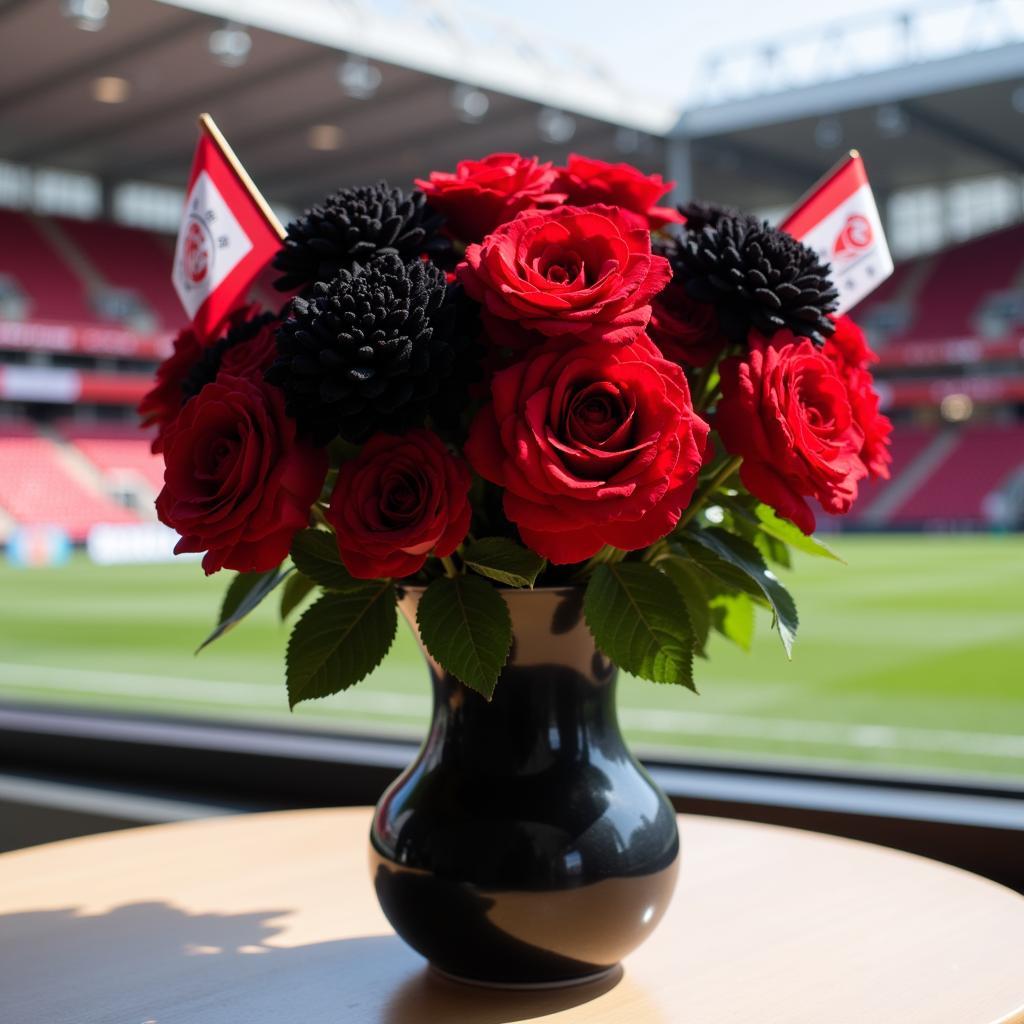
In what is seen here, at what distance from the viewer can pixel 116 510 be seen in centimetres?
1333

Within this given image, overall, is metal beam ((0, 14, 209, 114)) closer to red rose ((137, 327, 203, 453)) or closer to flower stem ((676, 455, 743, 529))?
red rose ((137, 327, 203, 453))

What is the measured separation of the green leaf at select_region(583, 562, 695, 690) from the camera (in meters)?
0.55

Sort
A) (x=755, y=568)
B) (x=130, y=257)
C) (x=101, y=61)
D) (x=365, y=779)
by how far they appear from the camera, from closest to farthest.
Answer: (x=755, y=568) < (x=365, y=779) < (x=101, y=61) < (x=130, y=257)

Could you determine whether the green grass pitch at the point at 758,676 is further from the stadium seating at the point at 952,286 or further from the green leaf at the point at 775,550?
the stadium seating at the point at 952,286

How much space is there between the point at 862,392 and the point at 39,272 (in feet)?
49.3

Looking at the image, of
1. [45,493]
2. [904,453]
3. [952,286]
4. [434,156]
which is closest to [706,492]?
[434,156]

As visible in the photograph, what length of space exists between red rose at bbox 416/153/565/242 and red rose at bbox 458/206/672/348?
0.05 m

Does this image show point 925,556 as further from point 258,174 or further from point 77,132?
point 77,132

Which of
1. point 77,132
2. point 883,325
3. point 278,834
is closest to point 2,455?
point 77,132

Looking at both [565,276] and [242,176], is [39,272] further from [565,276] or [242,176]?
[565,276]

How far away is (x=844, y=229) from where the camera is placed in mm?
709

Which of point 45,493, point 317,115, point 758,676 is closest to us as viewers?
point 758,676

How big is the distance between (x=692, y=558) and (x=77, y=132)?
12541mm

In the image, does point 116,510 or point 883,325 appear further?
point 883,325
